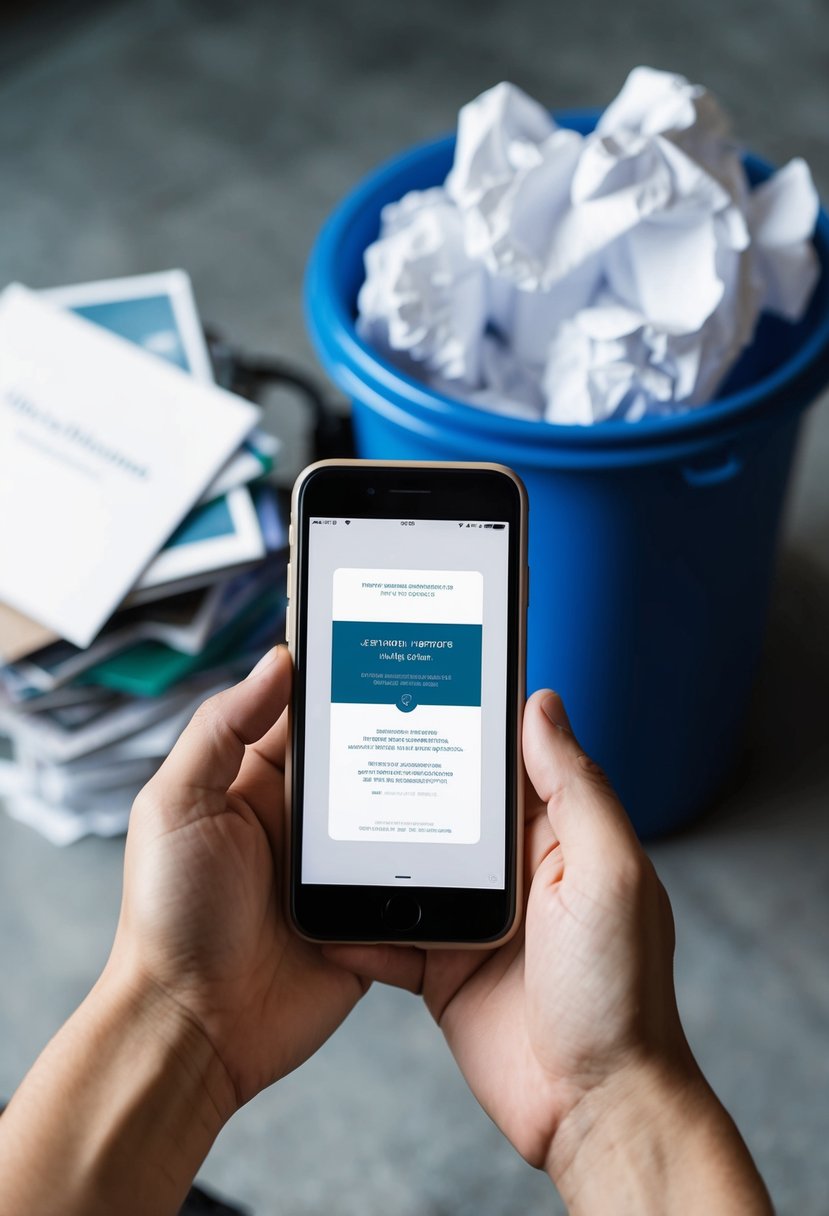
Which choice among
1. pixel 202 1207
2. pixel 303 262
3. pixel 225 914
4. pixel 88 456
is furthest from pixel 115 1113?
pixel 303 262

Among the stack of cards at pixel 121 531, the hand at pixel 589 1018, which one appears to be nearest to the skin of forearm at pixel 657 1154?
the hand at pixel 589 1018

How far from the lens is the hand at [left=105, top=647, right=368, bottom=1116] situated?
0.89 meters

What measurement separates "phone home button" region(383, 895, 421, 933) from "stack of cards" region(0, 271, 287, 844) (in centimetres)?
56

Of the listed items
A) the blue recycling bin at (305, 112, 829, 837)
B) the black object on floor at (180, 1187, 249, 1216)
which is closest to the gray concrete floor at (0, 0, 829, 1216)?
the blue recycling bin at (305, 112, 829, 837)

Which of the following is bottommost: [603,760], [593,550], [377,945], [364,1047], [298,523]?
[364,1047]

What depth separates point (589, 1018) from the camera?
0.87 meters

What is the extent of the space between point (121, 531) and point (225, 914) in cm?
62

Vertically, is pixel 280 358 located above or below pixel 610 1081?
below

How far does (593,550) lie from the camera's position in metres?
1.23

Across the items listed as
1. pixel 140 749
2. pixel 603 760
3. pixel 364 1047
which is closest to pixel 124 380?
pixel 140 749

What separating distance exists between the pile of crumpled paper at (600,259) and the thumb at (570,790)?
0.41 meters

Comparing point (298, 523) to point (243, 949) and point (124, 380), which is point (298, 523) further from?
point (124, 380)

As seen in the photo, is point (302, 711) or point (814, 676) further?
point (814, 676)

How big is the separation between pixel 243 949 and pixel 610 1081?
0.93 feet
